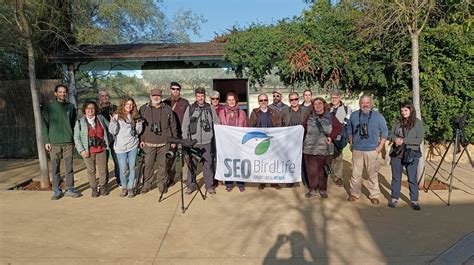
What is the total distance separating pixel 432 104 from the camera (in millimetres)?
9547

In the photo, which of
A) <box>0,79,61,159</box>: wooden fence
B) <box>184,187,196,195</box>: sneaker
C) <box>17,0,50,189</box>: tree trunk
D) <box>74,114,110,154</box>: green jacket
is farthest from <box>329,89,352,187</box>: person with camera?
<box>0,79,61,159</box>: wooden fence

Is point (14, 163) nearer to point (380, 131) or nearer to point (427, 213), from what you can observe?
point (380, 131)

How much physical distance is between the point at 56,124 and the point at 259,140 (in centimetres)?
346

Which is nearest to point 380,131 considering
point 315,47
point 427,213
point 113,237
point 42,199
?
point 427,213

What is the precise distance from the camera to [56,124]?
21.9ft

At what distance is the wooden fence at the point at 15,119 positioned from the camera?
436 inches

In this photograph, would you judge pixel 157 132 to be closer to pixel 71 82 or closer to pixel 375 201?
pixel 375 201

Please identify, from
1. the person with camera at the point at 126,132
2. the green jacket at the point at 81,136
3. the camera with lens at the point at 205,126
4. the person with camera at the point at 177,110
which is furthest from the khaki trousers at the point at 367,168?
the green jacket at the point at 81,136

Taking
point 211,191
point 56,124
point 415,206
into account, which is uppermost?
point 56,124

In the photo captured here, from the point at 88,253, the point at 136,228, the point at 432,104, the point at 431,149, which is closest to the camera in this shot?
the point at 88,253

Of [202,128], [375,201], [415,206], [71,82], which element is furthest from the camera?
[71,82]

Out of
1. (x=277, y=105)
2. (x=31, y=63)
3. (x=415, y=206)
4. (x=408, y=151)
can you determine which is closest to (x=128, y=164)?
(x=31, y=63)

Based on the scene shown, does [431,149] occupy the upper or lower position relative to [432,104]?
lower

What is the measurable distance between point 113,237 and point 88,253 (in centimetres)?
A: 50
